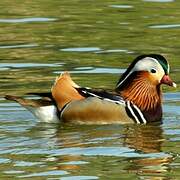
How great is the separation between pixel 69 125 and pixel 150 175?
289 centimetres

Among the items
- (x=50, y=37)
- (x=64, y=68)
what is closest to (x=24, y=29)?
(x=50, y=37)

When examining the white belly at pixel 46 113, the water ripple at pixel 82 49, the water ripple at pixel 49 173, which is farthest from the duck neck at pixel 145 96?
the water ripple at pixel 82 49

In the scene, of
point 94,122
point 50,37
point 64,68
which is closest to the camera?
point 94,122

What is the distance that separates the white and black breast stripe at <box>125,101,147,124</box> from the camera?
42.6ft

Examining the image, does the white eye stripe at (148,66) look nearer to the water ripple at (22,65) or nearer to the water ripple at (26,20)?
the water ripple at (22,65)

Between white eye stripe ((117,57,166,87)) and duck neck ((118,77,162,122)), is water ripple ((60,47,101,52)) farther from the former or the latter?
white eye stripe ((117,57,166,87))

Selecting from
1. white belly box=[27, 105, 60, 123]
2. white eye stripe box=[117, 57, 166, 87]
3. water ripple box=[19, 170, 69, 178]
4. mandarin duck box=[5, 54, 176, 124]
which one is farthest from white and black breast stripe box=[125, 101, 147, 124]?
water ripple box=[19, 170, 69, 178]

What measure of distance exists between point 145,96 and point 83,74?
2.06 m

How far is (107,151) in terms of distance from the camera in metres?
11.1

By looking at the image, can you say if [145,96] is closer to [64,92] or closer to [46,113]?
[64,92]

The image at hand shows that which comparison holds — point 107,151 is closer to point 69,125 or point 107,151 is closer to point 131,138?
point 131,138

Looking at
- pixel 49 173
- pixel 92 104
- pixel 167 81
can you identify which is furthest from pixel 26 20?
pixel 49 173

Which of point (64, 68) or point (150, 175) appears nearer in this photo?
point (150, 175)

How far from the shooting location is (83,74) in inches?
603
